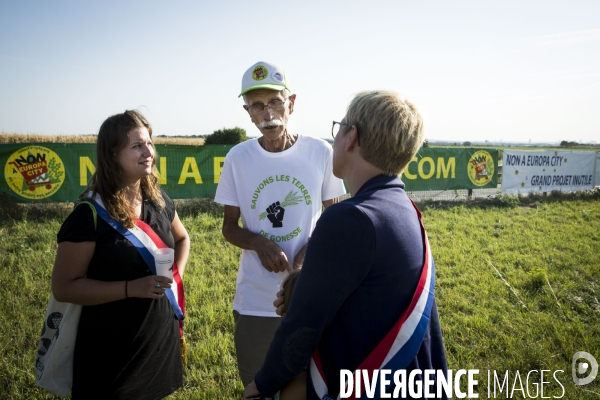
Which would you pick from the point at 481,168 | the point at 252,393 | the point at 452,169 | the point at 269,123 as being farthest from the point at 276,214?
the point at 481,168

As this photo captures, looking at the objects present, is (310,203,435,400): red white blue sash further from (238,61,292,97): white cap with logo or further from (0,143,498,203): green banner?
(0,143,498,203): green banner

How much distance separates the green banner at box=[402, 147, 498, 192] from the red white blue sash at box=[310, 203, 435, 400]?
1285cm

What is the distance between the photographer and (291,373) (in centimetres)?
Answer: 136

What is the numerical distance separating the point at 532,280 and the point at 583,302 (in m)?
0.70

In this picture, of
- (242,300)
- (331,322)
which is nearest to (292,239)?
(242,300)

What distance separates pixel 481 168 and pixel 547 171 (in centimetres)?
291

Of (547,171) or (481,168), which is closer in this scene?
(481,168)

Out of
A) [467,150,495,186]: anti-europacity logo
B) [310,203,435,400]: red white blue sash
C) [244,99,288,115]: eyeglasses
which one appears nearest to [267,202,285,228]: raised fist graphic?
[244,99,288,115]: eyeglasses

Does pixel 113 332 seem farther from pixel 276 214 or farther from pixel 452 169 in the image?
pixel 452 169

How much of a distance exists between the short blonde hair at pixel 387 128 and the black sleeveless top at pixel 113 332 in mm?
1432

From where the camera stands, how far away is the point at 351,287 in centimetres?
127

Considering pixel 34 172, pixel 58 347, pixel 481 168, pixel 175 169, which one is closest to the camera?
pixel 58 347

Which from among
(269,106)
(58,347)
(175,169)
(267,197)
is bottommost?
(58,347)

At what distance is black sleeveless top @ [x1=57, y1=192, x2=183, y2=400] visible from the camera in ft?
7.04
